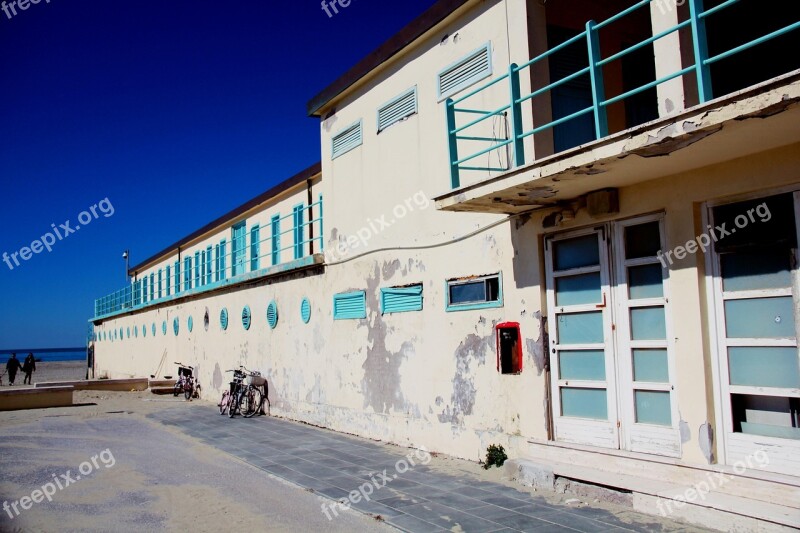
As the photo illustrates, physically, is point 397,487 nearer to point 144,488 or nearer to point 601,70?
point 144,488

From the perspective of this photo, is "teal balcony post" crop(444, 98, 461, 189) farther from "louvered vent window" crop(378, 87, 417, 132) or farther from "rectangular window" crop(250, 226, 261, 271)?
"rectangular window" crop(250, 226, 261, 271)

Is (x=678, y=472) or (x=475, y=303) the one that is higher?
(x=475, y=303)

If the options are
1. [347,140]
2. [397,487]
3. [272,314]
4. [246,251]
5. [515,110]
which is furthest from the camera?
[246,251]

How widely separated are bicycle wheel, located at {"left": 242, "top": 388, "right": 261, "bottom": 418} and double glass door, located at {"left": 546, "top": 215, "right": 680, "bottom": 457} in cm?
921

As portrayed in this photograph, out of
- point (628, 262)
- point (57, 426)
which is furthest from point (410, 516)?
point (57, 426)

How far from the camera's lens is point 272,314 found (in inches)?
594

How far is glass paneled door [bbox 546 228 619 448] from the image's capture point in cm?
724

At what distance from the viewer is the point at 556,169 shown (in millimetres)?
6461

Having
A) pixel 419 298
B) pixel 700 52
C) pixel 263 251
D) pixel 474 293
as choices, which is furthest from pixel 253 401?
pixel 700 52

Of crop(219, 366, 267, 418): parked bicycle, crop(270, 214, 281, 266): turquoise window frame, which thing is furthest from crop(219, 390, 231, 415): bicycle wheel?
crop(270, 214, 281, 266): turquoise window frame

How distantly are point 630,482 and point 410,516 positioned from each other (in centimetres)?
219

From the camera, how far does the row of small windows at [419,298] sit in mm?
8852

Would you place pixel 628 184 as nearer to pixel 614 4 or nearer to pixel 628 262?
pixel 628 262

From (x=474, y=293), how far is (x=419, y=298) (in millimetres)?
1310
